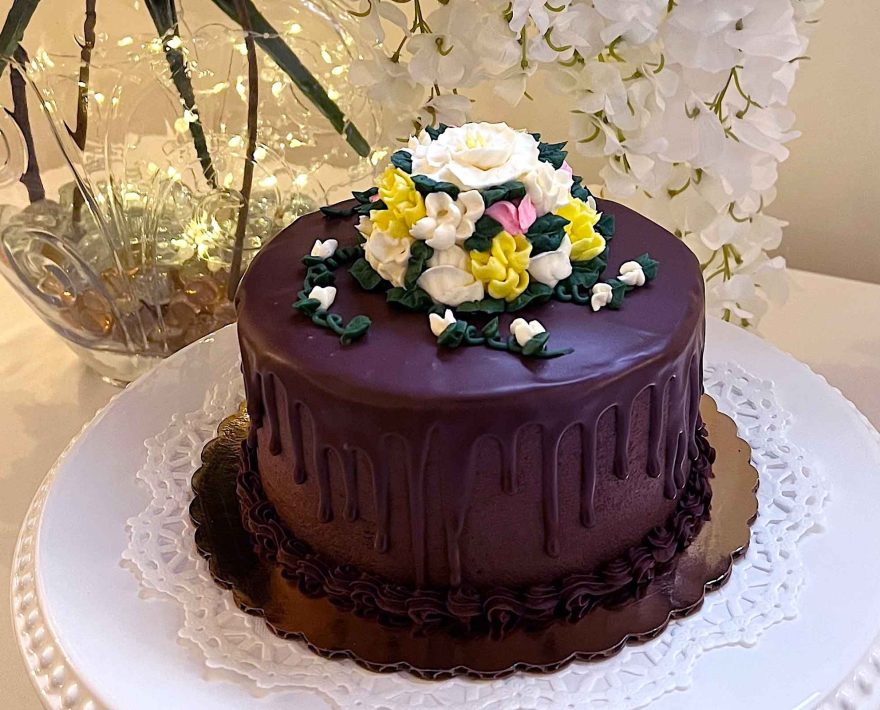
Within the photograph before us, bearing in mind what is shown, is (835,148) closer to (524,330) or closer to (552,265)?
(552,265)

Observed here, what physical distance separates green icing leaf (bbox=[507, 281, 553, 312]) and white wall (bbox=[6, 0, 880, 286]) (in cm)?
101

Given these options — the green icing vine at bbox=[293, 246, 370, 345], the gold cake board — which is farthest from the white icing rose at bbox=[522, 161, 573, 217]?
the gold cake board

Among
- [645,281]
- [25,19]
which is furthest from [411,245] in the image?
[25,19]

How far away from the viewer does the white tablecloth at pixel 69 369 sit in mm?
1493

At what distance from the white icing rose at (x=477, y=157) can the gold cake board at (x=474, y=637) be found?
48 centimetres

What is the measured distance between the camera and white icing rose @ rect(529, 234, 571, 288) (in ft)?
3.42

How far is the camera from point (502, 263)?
1019 mm

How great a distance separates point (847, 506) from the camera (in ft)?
3.75

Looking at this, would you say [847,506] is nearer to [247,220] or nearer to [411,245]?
[411,245]

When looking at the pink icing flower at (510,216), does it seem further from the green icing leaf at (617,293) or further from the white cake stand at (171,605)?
the white cake stand at (171,605)

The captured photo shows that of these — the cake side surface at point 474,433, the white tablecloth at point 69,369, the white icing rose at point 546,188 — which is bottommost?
the white tablecloth at point 69,369

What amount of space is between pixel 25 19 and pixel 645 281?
875 millimetres

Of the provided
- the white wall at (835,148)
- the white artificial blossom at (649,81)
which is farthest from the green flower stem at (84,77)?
the white wall at (835,148)

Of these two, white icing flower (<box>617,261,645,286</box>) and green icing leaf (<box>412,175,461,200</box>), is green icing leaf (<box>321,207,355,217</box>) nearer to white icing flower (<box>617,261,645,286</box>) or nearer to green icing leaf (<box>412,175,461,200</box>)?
green icing leaf (<box>412,175,461,200</box>)
